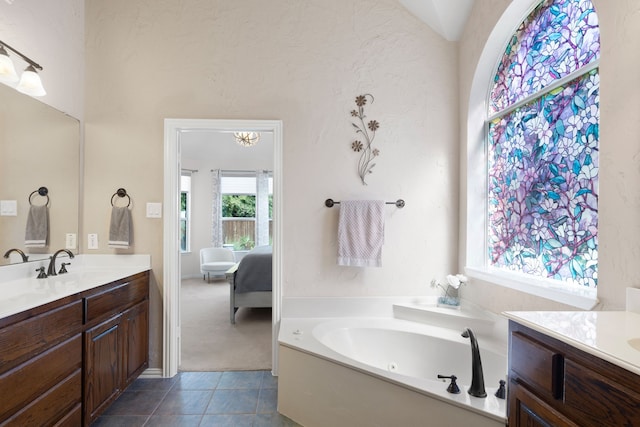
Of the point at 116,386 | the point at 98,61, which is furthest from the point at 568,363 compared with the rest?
the point at 98,61

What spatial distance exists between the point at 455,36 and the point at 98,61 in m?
2.71

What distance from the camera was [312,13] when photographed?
2.50 meters

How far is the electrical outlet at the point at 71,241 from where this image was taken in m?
2.29

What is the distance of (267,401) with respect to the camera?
2.16m

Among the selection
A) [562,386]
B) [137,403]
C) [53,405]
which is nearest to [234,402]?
[137,403]

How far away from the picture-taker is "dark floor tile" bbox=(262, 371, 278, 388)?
7.79 ft

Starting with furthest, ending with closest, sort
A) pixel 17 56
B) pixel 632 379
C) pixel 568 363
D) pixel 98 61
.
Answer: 1. pixel 98 61
2. pixel 17 56
3. pixel 568 363
4. pixel 632 379

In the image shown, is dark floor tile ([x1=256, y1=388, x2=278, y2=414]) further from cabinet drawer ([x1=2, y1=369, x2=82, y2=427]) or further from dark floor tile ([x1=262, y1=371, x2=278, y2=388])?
cabinet drawer ([x1=2, y1=369, x2=82, y2=427])

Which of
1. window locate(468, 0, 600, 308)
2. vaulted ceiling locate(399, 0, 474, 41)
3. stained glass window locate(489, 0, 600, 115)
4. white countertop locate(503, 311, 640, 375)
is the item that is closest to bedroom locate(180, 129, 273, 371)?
vaulted ceiling locate(399, 0, 474, 41)

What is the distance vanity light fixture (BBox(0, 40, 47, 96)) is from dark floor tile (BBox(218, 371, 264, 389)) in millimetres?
2246

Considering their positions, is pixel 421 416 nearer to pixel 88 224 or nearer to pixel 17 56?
pixel 88 224

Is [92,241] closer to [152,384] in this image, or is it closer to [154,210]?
[154,210]

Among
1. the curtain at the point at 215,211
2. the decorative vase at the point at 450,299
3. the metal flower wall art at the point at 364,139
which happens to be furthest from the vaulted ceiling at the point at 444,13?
the curtain at the point at 215,211

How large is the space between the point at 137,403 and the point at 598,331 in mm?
2522
